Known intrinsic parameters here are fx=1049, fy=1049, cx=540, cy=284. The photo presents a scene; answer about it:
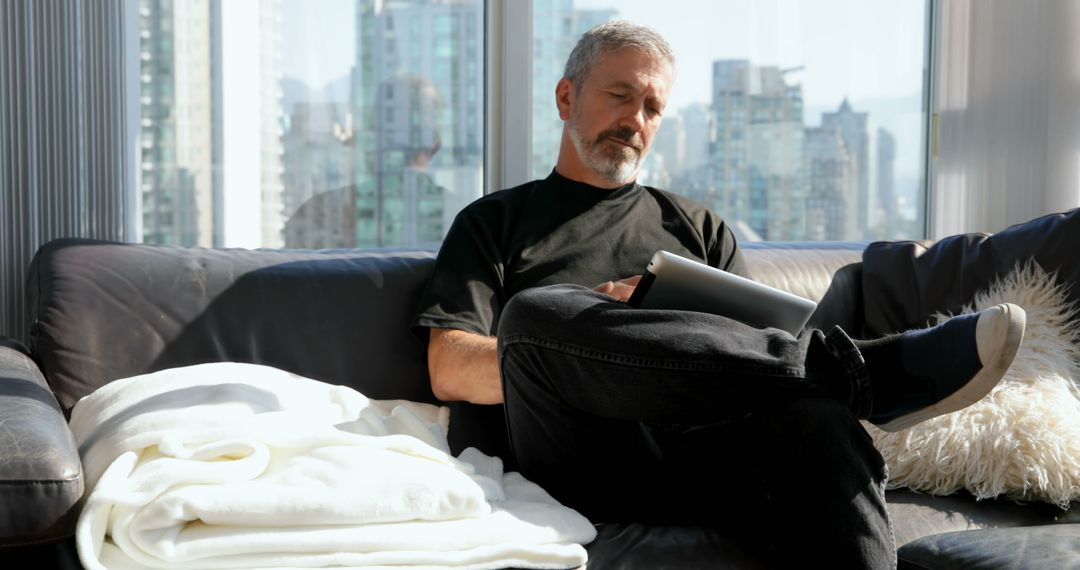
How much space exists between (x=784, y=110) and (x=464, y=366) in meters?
1.63

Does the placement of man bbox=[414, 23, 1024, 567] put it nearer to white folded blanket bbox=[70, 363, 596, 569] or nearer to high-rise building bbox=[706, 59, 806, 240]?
white folded blanket bbox=[70, 363, 596, 569]

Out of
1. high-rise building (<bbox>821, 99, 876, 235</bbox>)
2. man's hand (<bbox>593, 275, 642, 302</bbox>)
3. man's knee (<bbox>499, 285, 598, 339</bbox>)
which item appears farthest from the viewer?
high-rise building (<bbox>821, 99, 876, 235</bbox>)

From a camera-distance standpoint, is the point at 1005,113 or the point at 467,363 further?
the point at 1005,113

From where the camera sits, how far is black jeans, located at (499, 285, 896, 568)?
4.71ft

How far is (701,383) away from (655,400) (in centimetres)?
7

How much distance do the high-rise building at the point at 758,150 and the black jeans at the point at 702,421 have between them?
1.50 m

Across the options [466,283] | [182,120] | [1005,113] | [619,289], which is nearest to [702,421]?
[619,289]

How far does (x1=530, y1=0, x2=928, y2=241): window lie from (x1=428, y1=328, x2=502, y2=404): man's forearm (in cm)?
105

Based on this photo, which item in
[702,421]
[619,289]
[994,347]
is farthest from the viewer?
[619,289]

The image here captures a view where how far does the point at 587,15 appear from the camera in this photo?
9.43 ft

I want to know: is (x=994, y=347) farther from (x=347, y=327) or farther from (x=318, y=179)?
(x=318, y=179)

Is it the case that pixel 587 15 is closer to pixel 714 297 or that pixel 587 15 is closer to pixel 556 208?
pixel 556 208

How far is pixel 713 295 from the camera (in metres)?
1.57

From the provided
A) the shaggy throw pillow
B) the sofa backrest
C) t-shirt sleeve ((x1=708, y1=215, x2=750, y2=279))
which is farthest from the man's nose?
the shaggy throw pillow
